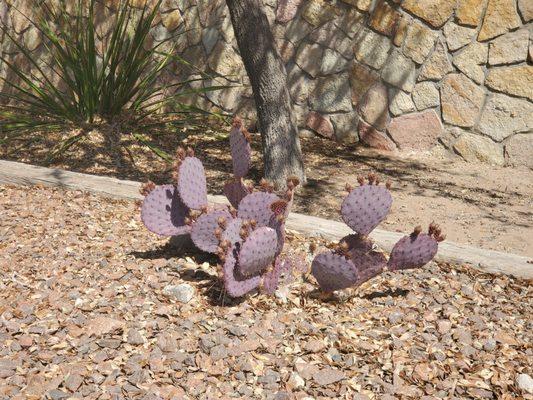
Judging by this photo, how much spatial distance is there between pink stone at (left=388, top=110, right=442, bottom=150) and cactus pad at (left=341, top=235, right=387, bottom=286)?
3035 millimetres

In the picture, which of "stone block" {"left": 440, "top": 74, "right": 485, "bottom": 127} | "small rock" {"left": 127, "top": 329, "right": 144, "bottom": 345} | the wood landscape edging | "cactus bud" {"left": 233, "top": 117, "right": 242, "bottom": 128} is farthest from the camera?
"stone block" {"left": 440, "top": 74, "right": 485, "bottom": 127}

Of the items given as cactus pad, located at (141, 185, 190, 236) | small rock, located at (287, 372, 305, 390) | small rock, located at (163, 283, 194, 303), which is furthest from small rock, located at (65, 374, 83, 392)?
cactus pad, located at (141, 185, 190, 236)

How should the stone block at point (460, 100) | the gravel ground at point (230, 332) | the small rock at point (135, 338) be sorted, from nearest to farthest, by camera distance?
the gravel ground at point (230, 332)
the small rock at point (135, 338)
the stone block at point (460, 100)

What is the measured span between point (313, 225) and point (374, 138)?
2481 millimetres

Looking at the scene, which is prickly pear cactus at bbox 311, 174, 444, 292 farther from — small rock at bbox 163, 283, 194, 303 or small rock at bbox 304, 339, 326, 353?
small rock at bbox 163, 283, 194, 303

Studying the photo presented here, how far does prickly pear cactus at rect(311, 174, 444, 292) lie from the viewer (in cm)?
296

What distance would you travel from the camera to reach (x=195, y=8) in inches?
258

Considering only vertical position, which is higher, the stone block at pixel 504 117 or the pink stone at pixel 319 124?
the stone block at pixel 504 117

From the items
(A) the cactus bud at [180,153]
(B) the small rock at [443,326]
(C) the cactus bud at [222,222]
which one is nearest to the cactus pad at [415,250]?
(B) the small rock at [443,326]

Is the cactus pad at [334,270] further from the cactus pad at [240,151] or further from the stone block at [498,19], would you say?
the stone block at [498,19]

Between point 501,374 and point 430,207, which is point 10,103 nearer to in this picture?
point 430,207

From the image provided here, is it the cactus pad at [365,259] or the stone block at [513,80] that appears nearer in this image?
the cactus pad at [365,259]

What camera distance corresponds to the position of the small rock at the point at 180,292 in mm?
3023

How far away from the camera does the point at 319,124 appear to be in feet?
20.5
